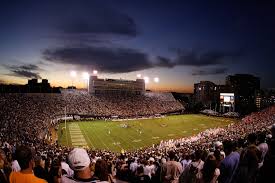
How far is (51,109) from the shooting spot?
56500 millimetres

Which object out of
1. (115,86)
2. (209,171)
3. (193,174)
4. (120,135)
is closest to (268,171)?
(209,171)

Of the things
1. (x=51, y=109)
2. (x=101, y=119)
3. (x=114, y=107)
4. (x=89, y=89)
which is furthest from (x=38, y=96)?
(x=89, y=89)

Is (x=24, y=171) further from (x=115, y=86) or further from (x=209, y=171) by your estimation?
(x=115, y=86)

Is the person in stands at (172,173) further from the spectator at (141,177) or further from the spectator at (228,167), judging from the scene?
the spectator at (141,177)

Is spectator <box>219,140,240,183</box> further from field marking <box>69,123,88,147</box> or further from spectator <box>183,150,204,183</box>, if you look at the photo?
field marking <box>69,123,88,147</box>

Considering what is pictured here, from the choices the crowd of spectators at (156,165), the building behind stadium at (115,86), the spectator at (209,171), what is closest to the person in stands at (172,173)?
the crowd of spectators at (156,165)

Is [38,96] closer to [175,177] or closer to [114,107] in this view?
[114,107]

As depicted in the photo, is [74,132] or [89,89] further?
[89,89]

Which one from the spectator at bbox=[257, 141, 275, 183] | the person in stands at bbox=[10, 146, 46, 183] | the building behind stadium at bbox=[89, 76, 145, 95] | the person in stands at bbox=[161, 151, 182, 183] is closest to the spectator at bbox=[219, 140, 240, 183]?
the person in stands at bbox=[161, 151, 182, 183]

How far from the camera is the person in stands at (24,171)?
3.98 meters

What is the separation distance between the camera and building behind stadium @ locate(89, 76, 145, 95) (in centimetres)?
8588

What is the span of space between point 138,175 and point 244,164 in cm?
641

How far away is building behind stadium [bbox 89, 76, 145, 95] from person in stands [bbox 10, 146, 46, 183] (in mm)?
78814

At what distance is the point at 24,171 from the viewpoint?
423 cm
